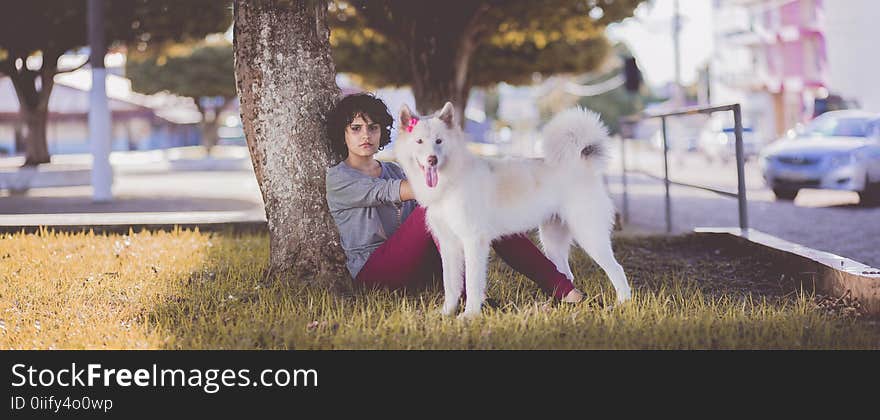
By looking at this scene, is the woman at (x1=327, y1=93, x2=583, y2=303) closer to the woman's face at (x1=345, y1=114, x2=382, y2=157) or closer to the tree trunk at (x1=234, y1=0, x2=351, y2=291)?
the woman's face at (x1=345, y1=114, x2=382, y2=157)

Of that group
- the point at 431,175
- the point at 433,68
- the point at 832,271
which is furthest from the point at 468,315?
the point at 433,68

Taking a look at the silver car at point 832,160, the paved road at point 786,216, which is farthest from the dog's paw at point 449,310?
the silver car at point 832,160

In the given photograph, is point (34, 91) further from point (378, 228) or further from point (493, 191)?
point (493, 191)

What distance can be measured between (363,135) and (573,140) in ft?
3.65

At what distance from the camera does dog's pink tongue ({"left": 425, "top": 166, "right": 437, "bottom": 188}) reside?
14.4 feet

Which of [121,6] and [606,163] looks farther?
[121,6]

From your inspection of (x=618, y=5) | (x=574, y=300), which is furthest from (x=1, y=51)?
(x=574, y=300)

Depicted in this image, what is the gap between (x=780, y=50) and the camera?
49.7 meters

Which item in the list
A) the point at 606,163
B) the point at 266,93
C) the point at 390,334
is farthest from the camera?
the point at 266,93

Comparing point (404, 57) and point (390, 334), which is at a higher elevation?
point (404, 57)

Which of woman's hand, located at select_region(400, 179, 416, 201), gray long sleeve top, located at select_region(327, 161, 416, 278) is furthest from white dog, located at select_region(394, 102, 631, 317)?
gray long sleeve top, located at select_region(327, 161, 416, 278)
